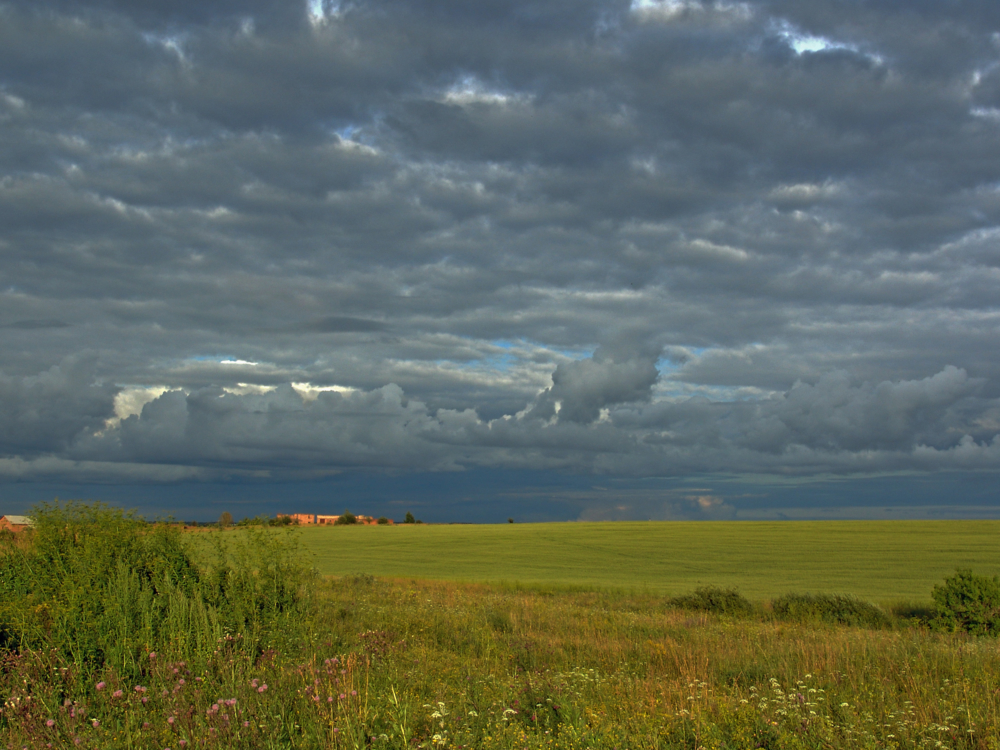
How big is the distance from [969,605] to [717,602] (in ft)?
25.5

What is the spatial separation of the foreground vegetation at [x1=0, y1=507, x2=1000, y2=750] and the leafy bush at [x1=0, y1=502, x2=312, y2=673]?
43mm

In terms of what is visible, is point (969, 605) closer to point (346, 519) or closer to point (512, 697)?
point (512, 697)

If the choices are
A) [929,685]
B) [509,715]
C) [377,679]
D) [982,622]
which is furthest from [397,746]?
[982,622]

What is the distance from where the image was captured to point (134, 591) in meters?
10.1

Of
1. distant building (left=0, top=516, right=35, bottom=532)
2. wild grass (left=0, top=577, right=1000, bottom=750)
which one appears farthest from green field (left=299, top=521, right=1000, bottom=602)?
wild grass (left=0, top=577, right=1000, bottom=750)

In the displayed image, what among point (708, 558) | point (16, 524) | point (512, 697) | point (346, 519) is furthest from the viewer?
point (346, 519)

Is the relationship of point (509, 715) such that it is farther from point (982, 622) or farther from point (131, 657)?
point (982, 622)

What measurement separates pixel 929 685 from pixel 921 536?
7679 cm

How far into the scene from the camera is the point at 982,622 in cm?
1970

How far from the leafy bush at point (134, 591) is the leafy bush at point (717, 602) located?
659 inches

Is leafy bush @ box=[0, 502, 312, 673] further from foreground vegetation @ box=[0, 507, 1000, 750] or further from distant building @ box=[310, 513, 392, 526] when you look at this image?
distant building @ box=[310, 513, 392, 526]

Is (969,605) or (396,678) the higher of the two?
(396,678)

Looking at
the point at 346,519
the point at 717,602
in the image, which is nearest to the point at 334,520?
the point at 346,519

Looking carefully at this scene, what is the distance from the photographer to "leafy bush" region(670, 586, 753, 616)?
2398 cm
